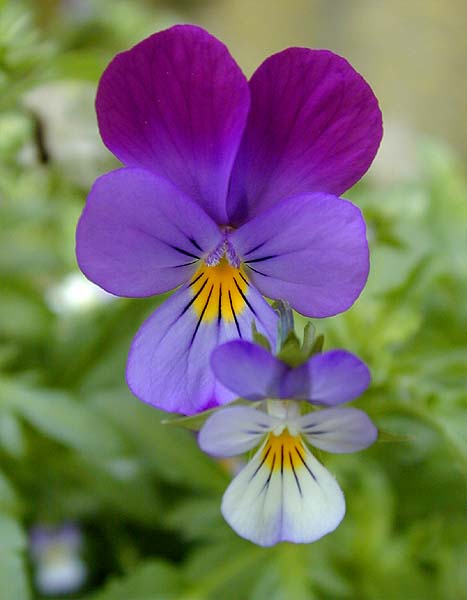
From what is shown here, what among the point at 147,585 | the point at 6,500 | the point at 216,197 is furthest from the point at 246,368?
the point at 147,585

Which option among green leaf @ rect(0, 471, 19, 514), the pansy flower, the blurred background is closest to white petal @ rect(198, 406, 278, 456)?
the pansy flower

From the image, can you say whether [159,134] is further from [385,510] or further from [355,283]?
[385,510]

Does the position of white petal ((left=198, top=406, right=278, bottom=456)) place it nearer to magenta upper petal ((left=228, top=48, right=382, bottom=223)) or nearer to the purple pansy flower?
the purple pansy flower

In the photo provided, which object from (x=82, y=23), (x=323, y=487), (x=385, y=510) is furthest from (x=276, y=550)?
(x=82, y=23)

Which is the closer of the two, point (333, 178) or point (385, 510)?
point (333, 178)

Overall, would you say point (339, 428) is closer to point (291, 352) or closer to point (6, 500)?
point (291, 352)

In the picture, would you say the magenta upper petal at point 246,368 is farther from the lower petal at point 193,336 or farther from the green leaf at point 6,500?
the green leaf at point 6,500
